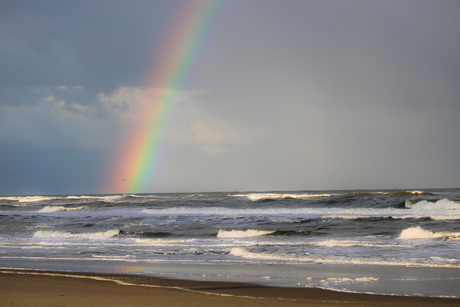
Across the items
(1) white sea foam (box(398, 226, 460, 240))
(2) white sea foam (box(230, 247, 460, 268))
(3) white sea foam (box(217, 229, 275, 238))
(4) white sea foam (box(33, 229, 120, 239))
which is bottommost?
(2) white sea foam (box(230, 247, 460, 268))

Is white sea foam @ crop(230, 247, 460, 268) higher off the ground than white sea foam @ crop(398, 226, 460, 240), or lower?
lower

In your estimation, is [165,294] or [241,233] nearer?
[165,294]

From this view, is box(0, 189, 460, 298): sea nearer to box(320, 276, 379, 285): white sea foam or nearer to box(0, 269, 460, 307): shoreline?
box(320, 276, 379, 285): white sea foam

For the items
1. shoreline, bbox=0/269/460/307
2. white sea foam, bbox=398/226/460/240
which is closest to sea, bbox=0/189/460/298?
white sea foam, bbox=398/226/460/240

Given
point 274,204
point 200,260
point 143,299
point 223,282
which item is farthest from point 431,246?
point 274,204

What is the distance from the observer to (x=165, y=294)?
29.8 ft

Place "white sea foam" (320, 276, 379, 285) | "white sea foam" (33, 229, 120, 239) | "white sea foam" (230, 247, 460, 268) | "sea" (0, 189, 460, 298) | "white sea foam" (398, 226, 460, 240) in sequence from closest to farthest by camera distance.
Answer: "white sea foam" (320, 276, 379, 285) < "sea" (0, 189, 460, 298) < "white sea foam" (230, 247, 460, 268) < "white sea foam" (398, 226, 460, 240) < "white sea foam" (33, 229, 120, 239)

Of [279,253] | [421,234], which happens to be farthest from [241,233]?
[279,253]

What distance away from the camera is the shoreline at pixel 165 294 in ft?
27.1

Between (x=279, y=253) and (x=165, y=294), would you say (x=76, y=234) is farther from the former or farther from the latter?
(x=165, y=294)

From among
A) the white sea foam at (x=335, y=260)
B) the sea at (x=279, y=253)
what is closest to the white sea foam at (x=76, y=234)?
the sea at (x=279, y=253)

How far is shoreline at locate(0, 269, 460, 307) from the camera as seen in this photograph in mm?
8250

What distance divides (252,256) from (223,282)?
4698mm

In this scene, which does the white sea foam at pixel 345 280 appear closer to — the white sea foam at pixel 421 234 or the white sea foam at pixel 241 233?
the white sea foam at pixel 421 234
